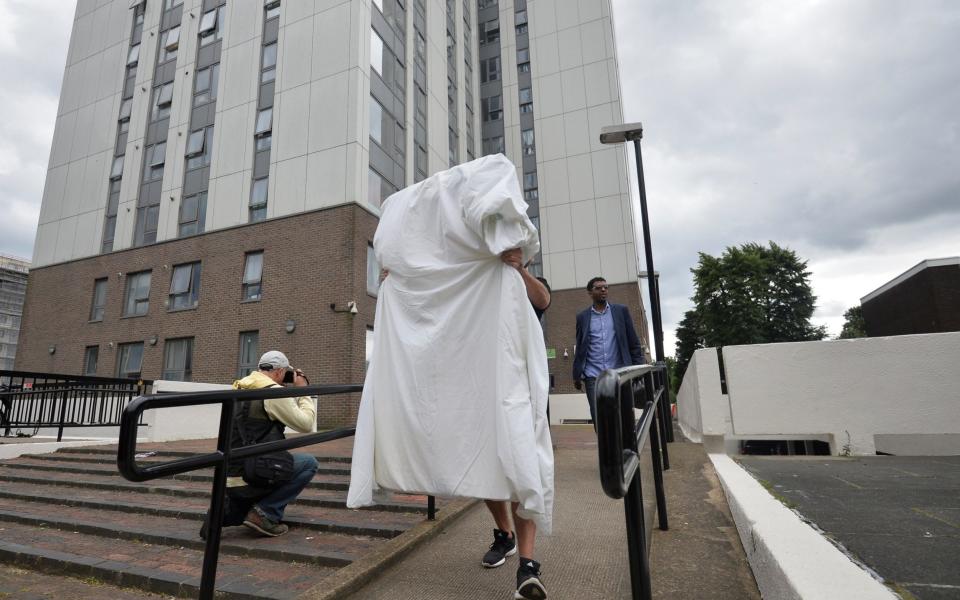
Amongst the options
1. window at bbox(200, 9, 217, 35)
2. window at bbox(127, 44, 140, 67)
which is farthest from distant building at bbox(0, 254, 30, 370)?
window at bbox(200, 9, 217, 35)

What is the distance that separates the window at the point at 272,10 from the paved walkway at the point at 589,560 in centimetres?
1927

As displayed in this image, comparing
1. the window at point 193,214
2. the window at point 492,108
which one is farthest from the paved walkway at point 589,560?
the window at point 492,108

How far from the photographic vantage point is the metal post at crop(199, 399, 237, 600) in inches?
80.1

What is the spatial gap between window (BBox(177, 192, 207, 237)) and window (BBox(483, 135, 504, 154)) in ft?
55.4

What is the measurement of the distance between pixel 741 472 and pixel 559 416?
2083 cm

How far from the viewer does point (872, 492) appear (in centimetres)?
345

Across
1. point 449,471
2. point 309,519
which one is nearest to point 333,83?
point 309,519

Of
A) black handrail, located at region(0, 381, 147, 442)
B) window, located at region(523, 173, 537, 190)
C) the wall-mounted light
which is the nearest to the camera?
black handrail, located at region(0, 381, 147, 442)

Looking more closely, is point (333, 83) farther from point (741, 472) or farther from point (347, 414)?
point (741, 472)

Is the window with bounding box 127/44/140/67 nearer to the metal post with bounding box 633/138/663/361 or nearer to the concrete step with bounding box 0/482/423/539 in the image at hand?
the concrete step with bounding box 0/482/423/539

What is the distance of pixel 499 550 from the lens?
2473 millimetres

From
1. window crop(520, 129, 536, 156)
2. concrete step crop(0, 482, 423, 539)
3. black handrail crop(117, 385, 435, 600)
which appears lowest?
concrete step crop(0, 482, 423, 539)

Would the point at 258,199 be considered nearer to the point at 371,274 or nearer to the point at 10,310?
the point at 371,274

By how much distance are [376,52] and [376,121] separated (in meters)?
2.57
